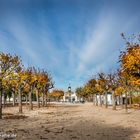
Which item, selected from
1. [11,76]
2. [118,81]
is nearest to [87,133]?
[11,76]

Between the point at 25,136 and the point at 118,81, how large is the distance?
42.8 meters

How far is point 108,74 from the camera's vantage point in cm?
6156

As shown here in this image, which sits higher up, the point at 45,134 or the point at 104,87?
the point at 104,87

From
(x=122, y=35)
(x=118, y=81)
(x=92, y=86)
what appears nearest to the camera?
(x=122, y=35)

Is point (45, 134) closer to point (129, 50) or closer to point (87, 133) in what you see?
point (87, 133)

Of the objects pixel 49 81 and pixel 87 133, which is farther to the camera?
pixel 49 81

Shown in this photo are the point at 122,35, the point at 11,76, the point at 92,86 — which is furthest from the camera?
the point at 92,86

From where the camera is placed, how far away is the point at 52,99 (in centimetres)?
18512

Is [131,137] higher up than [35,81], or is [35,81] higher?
[35,81]

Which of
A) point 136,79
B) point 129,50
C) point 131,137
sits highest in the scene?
point 129,50

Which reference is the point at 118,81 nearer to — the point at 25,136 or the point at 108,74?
the point at 108,74

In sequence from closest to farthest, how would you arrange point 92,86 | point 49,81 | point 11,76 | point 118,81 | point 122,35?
point 122,35 → point 11,76 → point 118,81 → point 49,81 → point 92,86

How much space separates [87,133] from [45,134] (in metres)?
2.87

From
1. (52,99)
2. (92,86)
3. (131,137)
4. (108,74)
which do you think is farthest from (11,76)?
(52,99)
